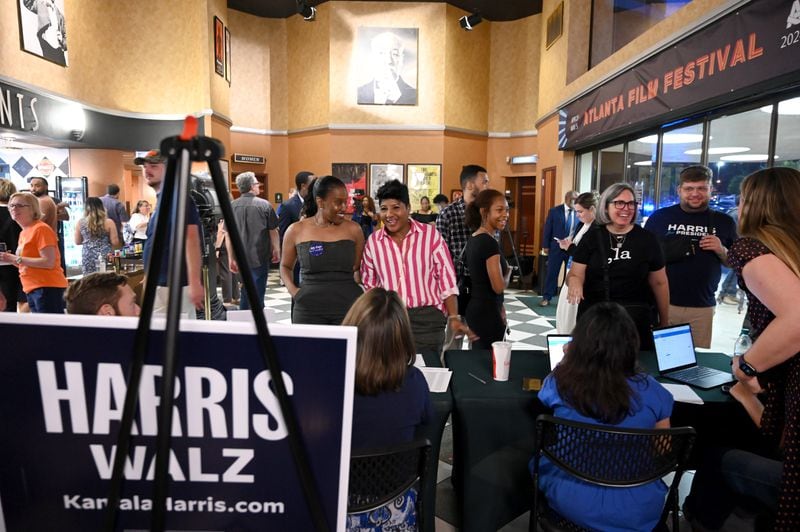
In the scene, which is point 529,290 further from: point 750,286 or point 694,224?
point 750,286

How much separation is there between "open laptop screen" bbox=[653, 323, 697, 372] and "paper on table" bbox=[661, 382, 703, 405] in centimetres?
13

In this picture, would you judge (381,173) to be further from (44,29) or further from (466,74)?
(44,29)

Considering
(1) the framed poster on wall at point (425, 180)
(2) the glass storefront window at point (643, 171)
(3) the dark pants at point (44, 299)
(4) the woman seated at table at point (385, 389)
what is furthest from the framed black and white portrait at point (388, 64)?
(4) the woman seated at table at point (385, 389)

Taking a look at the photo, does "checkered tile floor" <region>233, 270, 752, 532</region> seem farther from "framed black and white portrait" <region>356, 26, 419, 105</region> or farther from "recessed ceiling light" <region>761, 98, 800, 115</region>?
"framed black and white portrait" <region>356, 26, 419, 105</region>

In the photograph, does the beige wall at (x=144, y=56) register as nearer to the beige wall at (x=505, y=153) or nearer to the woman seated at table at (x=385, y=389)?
the beige wall at (x=505, y=153)

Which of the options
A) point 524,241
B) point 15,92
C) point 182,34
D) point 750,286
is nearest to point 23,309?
point 15,92

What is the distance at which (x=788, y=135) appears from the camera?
3576 mm

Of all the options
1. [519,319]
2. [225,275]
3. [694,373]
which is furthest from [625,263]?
[225,275]

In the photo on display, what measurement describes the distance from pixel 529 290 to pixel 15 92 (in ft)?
26.1

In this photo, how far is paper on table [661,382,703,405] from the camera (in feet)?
6.39

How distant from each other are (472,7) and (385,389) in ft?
36.2

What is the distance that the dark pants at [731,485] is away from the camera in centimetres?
167

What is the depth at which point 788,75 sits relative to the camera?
3.16 meters

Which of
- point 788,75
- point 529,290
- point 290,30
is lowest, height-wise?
point 529,290
